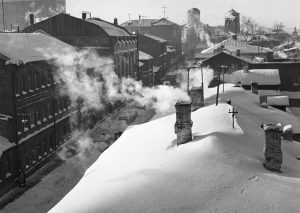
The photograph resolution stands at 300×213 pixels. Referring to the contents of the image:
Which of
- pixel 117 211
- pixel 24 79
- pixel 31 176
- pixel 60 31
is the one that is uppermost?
pixel 60 31

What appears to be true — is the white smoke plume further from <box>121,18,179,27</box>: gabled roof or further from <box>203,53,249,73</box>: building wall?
<box>121,18,179,27</box>: gabled roof

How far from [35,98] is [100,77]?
15.7 meters

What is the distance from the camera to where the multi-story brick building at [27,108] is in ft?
84.3

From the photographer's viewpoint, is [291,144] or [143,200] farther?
[291,144]

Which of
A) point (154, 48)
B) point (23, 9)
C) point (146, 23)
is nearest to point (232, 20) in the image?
point (146, 23)

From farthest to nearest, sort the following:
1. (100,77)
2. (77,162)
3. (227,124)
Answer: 1. (100,77)
2. (77,162)
3. (227,124)

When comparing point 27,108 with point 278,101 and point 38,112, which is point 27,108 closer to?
point 38,112

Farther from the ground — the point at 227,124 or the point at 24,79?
the point at 24,79

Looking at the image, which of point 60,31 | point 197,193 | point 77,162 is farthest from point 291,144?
point 60,31

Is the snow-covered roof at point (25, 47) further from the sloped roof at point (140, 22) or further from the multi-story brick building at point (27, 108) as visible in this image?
the sloped roof at point (140, 22)

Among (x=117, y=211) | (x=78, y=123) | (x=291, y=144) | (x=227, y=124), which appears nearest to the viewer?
(x=117, y=211)

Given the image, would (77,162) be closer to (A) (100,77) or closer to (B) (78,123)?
(B) (78,123)

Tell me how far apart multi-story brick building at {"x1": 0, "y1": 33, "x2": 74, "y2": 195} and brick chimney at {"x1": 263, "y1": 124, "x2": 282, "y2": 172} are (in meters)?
15.4

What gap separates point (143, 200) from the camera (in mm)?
11750
